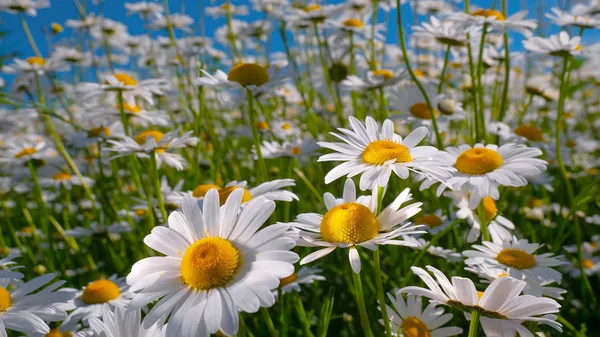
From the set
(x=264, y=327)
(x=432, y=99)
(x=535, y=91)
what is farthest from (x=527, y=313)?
(x=535, y=91)

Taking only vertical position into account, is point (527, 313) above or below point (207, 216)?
below

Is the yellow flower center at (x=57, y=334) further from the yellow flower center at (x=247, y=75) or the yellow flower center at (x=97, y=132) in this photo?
the yellow flower center at (x=97, y=132)

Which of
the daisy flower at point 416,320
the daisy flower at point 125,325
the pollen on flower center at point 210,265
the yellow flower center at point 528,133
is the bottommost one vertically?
the yellow flower center at point 528,133

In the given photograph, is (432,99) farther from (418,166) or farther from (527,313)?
(527,313)

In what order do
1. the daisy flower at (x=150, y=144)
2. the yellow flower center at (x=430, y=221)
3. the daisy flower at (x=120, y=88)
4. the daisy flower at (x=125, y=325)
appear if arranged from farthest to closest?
the daisy flower at (x=120, y=88) < the yellow flower center at (x=430, y=221) < the daisy flower at (x=150, y=144) < the daisy flower at (x=125, y=325)

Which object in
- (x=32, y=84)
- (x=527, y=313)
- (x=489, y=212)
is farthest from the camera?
(x=32, y=84)

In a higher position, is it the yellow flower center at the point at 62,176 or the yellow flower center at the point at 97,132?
the yellow flower center at the point at 97,132

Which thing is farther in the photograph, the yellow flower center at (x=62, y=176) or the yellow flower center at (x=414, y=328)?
the yellow flower center at (x=62, y=176)

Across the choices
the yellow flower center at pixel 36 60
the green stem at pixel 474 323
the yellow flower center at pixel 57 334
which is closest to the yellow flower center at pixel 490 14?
the green stem at pixel 474 323
